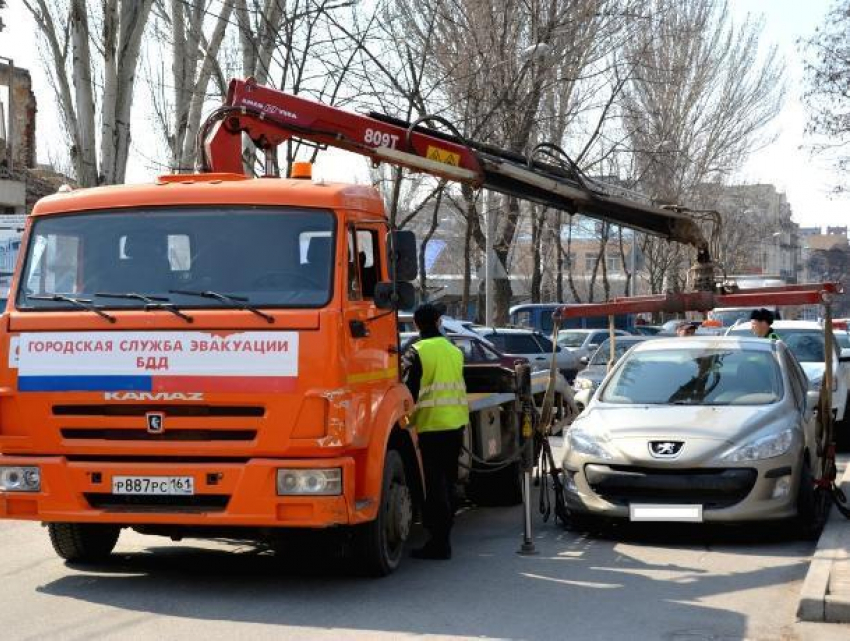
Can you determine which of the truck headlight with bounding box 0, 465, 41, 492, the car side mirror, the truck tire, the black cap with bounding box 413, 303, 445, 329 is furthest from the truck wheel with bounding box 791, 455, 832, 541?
the truck headlight with bounding box 0, 465, 41, 492

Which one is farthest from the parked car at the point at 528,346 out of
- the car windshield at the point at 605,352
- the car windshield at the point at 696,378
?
the car windshield at the point at 696,378

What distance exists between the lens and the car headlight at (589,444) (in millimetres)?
10391

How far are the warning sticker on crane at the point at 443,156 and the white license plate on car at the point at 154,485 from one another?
4.95 metres

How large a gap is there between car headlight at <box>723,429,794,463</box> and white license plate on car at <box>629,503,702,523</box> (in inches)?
18.5

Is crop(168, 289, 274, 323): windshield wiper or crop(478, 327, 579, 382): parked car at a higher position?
crop(168, 289, 274, 323): windshield wiper

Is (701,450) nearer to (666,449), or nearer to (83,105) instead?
(666,449)

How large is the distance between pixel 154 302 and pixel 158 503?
1.22 meters

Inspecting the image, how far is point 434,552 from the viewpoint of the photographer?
9609 mm

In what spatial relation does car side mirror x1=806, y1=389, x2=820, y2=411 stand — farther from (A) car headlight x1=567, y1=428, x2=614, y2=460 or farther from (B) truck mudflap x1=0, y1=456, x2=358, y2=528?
(B) truck mudflap x1=0, y1=456, x2=358, y2=528

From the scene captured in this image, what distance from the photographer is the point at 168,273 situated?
27.6 ft

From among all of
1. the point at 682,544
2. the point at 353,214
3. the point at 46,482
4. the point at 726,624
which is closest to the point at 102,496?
the point at 46,482

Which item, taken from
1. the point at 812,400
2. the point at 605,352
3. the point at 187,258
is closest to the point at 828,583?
the point at 812,400

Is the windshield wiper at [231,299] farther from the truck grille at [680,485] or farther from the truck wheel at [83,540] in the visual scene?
the truck grille at [680,485]

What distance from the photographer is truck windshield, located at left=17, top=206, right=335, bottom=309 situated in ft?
27.1
